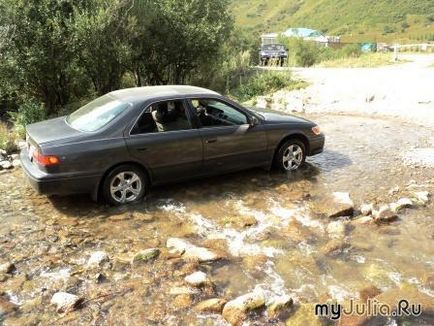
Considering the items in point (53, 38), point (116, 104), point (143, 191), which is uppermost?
point (53, 38)

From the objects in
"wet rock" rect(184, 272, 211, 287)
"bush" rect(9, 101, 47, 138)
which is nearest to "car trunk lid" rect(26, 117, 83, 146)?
"wet rock" rect(184, 272, 211, 287)

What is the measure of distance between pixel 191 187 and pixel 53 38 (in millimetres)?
6339

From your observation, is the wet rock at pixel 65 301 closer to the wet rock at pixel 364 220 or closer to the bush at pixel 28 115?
the wet rock at pixel 364 220

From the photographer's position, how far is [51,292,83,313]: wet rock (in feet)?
14.8

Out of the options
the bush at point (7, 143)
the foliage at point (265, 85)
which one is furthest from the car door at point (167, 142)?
the foliage at point (265, 85)

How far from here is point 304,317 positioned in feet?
14.7

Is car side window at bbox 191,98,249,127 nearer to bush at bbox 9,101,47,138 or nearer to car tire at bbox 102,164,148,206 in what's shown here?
Answer: car tire at bbox 102,164,148,206

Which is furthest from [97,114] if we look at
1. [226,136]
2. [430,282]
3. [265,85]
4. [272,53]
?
[272,53]

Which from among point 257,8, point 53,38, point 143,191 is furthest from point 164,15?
point 257,8

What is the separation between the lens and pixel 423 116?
12.7 m

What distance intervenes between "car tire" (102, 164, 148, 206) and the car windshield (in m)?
0.70

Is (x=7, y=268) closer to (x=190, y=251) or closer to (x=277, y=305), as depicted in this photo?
(x=190, y=251)

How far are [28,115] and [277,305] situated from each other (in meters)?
9.11

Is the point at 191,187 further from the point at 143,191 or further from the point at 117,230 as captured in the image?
the point at 117,230
